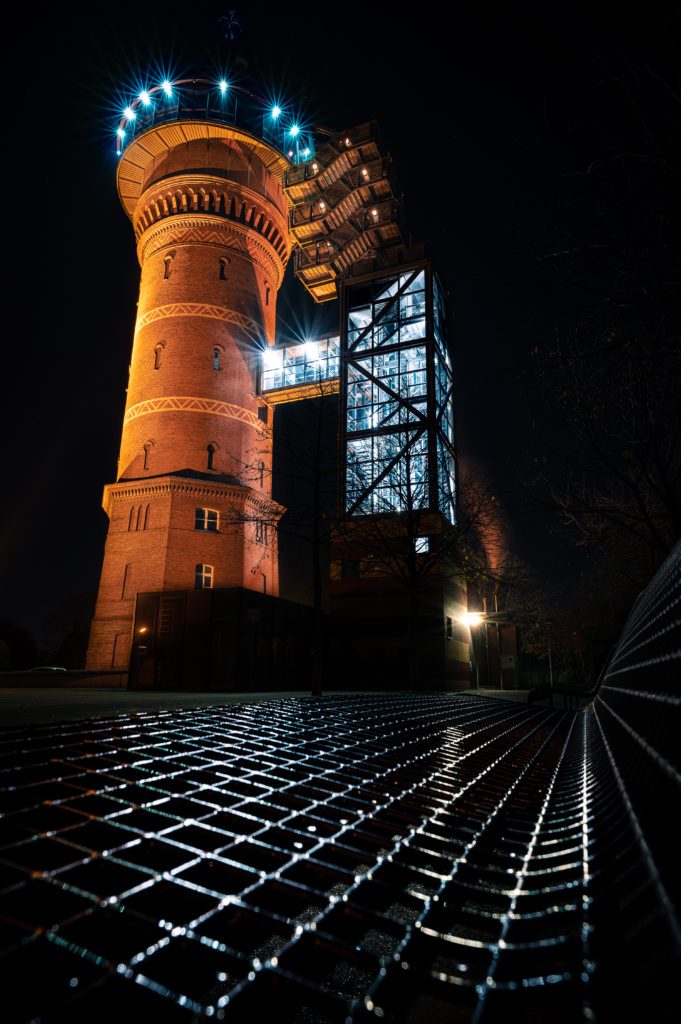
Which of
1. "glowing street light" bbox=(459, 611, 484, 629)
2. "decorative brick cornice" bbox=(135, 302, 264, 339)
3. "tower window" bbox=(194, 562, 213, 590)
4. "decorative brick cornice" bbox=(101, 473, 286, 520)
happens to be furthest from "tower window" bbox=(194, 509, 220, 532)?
"glowing street light" bbox=(459, 611, 484, 629)

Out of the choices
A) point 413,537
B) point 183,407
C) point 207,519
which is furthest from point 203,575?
point 413,537

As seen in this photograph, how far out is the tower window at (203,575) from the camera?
29169 millimetres

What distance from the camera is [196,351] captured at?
3303cm

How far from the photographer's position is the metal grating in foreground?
1.12 metres

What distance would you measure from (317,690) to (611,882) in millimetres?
14326

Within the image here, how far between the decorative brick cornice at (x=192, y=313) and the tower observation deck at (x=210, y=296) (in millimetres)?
92

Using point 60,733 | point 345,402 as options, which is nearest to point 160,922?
point 60,733

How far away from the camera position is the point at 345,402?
34.6m

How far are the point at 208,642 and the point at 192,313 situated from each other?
67.2 ft

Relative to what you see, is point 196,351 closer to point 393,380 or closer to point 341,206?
point 393,380

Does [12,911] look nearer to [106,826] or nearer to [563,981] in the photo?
[106,826]

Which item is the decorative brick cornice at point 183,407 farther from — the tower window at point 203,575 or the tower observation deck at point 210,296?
the tower window at point 203,575

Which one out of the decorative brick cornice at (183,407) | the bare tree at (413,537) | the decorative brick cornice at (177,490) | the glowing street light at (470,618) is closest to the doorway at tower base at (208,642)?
the bare tree at (413,537)

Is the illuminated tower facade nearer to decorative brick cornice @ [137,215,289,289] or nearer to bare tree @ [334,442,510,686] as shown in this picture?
decorative brick cornice @ [137,215,289,289]
